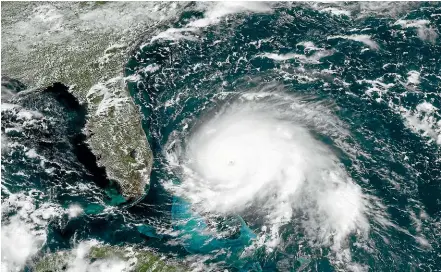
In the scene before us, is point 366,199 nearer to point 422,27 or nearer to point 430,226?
point 430,226

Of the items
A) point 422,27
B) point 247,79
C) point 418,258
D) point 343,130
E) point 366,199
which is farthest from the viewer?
point 422,27

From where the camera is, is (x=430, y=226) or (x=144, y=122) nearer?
(x=430, y=226)

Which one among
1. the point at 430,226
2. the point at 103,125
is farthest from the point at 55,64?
the point at 430,226

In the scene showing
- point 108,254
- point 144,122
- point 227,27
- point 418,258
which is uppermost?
point 227,27

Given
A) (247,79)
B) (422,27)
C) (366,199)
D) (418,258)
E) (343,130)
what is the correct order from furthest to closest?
1. (422,27)
2. (247,79)
3. (343,130)
4. (366,199)
5. (418,258)

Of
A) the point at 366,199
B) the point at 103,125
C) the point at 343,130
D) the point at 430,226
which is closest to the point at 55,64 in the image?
the point at 103,125

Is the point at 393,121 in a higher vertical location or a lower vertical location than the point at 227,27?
lower

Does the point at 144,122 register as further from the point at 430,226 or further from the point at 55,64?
the point at 430,226
